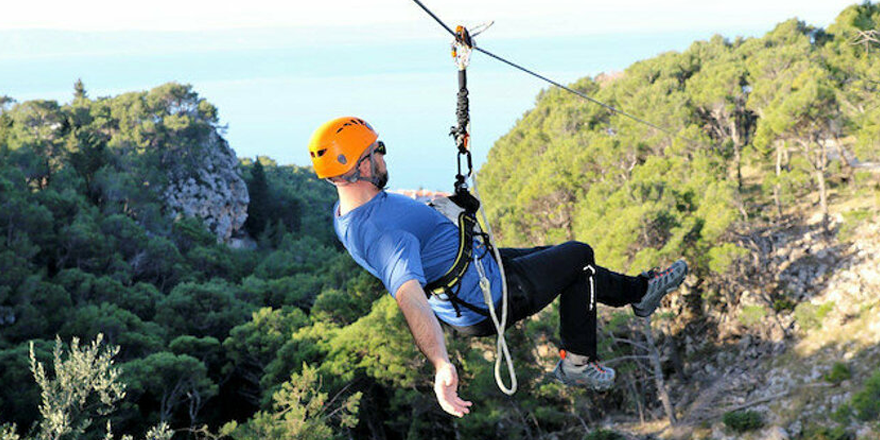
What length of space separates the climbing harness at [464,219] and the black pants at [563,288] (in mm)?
172

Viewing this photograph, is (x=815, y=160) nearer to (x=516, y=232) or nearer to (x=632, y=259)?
(x=632, y=259)

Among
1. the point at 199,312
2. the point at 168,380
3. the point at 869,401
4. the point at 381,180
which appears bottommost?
the point at 168,380

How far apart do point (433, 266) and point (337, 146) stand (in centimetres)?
81

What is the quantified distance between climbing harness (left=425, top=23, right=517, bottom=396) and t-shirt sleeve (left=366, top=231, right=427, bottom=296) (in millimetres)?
286

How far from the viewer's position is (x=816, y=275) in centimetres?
2452

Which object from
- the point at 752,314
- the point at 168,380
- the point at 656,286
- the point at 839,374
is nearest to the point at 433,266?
the point at 656,286

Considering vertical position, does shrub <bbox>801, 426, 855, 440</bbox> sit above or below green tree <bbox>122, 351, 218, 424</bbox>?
above

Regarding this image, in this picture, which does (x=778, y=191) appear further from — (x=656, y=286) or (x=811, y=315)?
(x=656, y=286)

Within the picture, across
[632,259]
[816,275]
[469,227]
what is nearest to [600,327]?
[632,259]

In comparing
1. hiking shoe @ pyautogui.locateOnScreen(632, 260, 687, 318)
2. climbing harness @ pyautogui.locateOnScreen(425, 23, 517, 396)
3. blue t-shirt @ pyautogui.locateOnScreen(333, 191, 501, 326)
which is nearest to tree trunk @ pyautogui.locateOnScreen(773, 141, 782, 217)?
hiking shoe @ pyautogui.locateOnScreen(632, 260, 687, 318)

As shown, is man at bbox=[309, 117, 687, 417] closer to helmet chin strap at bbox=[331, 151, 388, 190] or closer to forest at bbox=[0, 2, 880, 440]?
helmet chin strap at bbox=[331, 151, 388, 190]

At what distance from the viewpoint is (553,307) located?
73.0 feet

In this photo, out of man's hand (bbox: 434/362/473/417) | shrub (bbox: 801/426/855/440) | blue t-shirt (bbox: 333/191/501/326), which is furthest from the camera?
shrub (bbox: 801/426/855/440)

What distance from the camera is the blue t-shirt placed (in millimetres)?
3531
